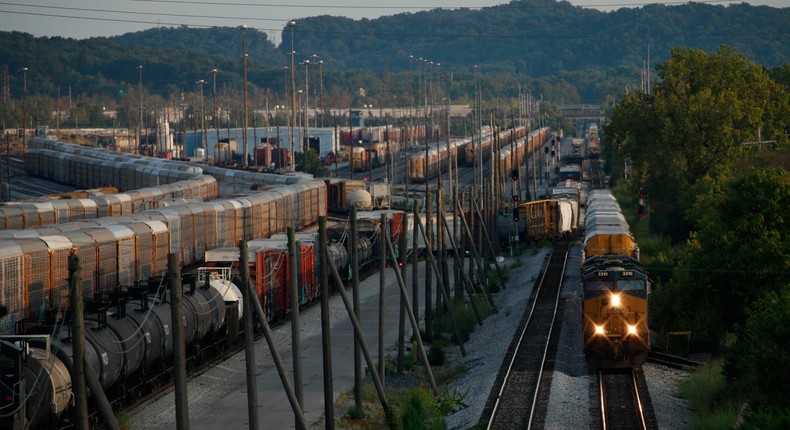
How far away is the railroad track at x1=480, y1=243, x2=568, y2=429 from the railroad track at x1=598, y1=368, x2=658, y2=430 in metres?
1.64

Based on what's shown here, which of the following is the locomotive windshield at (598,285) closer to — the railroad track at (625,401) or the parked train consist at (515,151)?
the railroad track at (625,401)

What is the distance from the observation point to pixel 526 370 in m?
33.1

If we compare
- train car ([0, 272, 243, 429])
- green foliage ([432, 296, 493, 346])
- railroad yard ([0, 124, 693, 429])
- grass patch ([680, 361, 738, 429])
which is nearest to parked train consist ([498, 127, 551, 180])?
railroad yard ([0, 124, 693, 429])

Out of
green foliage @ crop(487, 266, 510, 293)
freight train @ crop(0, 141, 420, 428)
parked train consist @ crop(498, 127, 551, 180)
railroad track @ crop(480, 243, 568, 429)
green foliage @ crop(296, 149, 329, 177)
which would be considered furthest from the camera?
green foliage @ crop(296, 149, 329, 177)

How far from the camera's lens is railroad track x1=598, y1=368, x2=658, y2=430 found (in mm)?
26469

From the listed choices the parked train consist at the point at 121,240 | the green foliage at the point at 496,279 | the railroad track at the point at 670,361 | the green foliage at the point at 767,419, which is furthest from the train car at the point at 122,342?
the green foliage at the point at 496,279

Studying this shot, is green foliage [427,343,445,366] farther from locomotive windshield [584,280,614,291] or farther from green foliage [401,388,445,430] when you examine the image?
locomotive windshield [584,280,614,291]

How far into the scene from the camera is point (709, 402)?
91.7 feet

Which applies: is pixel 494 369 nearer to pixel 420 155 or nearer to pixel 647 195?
pixel 647 195

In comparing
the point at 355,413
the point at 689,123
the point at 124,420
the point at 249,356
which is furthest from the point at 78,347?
the point at 689,123

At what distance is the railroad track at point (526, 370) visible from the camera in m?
27.4

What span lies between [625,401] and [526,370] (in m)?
4.69

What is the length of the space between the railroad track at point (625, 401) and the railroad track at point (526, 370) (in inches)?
64.7

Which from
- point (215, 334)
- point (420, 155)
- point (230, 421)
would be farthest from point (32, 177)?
Result: point (230, 421)
